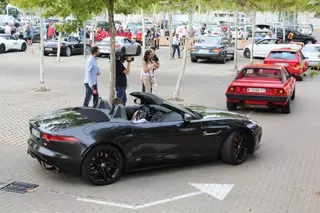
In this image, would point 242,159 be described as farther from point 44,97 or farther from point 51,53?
point 51,53

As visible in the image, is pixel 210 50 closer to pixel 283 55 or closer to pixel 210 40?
pixel 210 40

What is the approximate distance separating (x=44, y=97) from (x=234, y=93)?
600 centimetres

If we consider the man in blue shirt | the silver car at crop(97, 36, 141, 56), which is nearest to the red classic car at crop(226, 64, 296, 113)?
the man in blue shirt

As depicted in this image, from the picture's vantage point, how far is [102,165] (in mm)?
6938

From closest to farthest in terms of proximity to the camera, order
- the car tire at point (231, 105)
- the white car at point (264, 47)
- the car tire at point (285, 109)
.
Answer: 1. the car tire at point (285, 109)
2. the car tire at point (231, 105)
3. the white car at point (264, 47)

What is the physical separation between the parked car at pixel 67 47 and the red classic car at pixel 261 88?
1821 centimetres

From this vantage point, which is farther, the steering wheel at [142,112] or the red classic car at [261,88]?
the red classic car at [261,88]

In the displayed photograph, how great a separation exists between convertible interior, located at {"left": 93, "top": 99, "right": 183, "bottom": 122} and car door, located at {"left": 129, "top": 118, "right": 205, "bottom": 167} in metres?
Result: 0.14

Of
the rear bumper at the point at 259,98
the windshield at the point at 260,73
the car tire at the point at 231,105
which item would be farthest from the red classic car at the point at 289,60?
the rear bumper at the point at 259,98

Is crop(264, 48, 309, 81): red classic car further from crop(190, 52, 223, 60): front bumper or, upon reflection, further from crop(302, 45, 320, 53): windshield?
crop(190, 52, 223, 60): front bumper

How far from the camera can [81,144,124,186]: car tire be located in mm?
6832

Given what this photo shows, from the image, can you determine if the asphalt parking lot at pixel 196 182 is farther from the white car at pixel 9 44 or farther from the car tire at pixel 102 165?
the white car at pixel 9 44

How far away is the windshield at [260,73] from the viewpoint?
1362cm

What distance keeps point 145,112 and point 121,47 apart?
2305 centimetres
